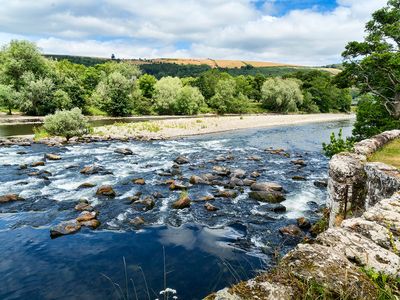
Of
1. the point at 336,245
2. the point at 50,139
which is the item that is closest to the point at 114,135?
the point at 50,139

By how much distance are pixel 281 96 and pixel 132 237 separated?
8742 cm

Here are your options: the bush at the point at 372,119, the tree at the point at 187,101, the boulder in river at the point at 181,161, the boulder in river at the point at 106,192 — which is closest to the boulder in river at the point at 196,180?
the boulder in river at the point at 106,192

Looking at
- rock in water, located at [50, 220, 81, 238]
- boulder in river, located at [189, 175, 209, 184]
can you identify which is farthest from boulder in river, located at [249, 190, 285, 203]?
rock in water, located at [50, 220, 81, 238]

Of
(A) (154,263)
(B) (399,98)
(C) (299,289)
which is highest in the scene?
(B) (399,98)

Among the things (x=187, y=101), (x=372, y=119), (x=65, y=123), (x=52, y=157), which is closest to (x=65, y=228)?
(x=52, y=157)

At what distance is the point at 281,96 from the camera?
3649 inches

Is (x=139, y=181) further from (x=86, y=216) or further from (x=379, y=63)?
(x=379, y=63)

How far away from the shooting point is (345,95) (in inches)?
4515

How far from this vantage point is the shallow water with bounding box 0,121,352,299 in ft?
30.7

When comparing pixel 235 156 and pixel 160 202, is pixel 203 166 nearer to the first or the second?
pixel 235 156

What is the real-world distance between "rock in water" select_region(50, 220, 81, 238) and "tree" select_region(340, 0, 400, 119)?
60.7 feet

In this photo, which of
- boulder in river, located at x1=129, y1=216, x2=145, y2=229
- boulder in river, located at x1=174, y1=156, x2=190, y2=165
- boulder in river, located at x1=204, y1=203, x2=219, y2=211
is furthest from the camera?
boulder in river, located at x1=174, y1=156, x2=190, y2=165

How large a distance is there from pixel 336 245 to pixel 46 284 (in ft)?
28.5

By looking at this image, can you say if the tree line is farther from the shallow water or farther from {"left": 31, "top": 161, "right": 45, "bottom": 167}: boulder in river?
{"left": 31, "top": 161, "right": 45, "bottom": 167}: boulder in river
